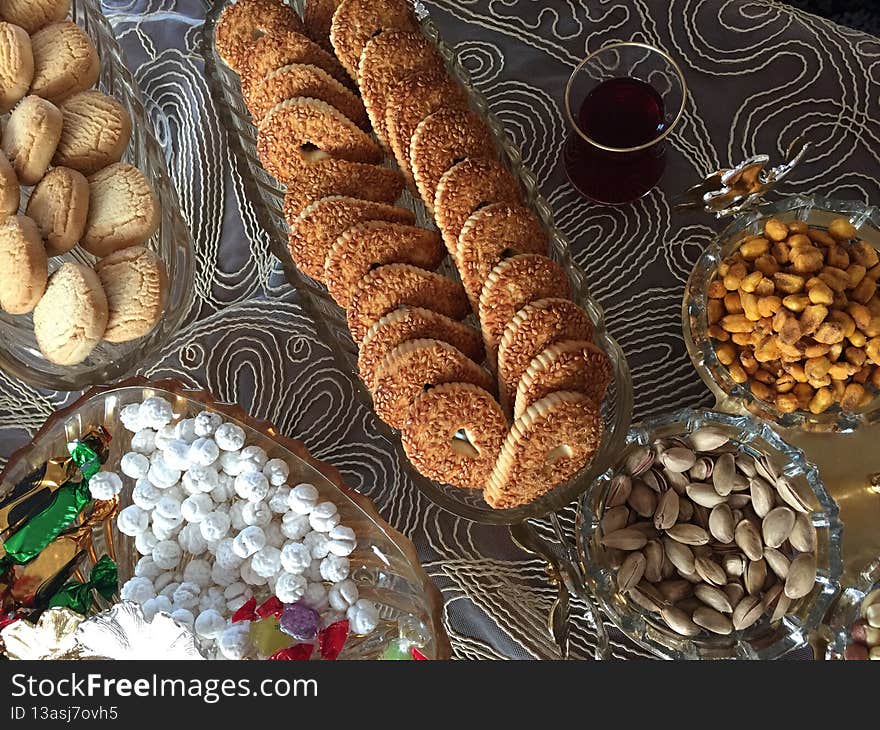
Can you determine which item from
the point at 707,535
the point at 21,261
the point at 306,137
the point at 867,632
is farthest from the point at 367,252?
the point at 867,632

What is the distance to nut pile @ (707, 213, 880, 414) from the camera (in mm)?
946

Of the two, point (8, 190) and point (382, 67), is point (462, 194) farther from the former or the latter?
point (8, 190)

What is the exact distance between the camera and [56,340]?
951 millimetres

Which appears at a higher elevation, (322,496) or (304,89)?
(304,89)

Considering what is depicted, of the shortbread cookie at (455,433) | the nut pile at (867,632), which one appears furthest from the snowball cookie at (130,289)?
the nut pile at (867,632)

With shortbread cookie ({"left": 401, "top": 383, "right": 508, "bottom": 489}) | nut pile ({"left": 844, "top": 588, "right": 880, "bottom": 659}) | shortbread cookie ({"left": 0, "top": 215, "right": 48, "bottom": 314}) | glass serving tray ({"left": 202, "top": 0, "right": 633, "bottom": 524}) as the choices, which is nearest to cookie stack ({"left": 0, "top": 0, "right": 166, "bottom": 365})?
shortbread cookie ({"left": 0, "top": 215, "right": 48, "bottom": 314})

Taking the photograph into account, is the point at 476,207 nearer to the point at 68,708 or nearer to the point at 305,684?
the point at 305,684

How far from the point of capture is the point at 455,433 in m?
0.90

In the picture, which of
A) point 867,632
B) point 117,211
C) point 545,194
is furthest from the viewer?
point 545,194

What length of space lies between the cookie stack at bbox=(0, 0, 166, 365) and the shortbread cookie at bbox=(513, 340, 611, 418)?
17.3 inches

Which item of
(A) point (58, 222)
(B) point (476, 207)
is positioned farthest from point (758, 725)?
(A) point (58, 222)

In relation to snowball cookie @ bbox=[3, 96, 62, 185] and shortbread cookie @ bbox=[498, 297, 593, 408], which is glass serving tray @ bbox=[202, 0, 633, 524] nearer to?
shortbread cookie @ bbox=[498, 297, 593, 408]

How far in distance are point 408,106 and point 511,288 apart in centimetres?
25

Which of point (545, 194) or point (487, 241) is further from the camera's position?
point (545, 194)
